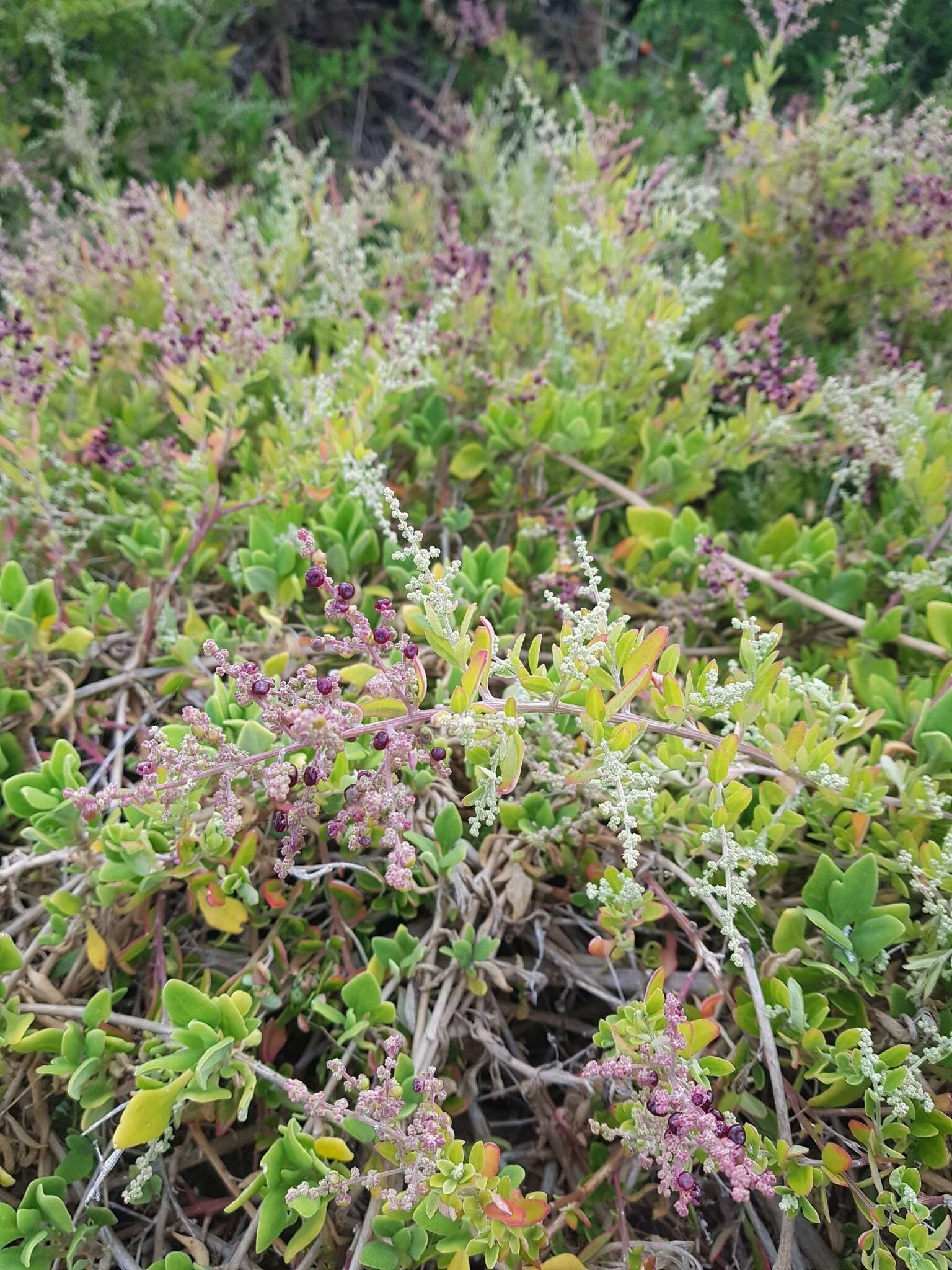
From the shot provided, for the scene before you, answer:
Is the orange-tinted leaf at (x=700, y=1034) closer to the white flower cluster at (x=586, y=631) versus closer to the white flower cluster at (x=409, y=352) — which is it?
the white flower cluster at (x=586, y=631)

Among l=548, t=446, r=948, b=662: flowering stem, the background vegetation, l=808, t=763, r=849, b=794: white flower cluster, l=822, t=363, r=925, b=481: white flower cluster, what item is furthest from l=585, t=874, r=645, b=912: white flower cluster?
l=822, t=363, r=925, b=481: white flower cluster

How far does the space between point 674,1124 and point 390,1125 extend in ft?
1.10

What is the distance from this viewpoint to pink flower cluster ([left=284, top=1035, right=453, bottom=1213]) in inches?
38.1

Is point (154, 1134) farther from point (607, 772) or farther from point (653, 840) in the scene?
point (653, 840)

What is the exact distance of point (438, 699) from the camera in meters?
1.30

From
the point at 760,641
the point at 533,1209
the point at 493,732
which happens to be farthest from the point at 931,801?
the point at 533,1209

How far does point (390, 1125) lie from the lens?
100 centimetres

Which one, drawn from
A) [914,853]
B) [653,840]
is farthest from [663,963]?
[914,853]

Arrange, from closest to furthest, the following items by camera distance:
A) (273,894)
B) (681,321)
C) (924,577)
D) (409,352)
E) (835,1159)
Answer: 1. (835,1159)
2. (273,894)
3. (924,577)
4. (409,352)
5. (681,321)

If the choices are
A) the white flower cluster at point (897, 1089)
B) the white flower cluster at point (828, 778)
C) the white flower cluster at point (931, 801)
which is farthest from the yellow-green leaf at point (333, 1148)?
the white flower cluster at point (931, 801)

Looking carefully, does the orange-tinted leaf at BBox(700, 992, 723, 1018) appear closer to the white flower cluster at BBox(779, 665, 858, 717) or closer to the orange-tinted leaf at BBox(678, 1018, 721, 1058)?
the orange-tinted leaf at BBox(678, 1018, 721, 1058)

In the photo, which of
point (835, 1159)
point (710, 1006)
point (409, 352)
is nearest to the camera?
point (835, 1159)

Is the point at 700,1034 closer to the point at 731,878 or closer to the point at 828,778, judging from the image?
the point at 731,878

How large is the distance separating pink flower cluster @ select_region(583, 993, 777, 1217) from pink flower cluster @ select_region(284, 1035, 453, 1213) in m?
0.19
